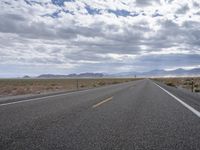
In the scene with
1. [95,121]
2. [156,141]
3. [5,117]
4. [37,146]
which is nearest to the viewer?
[37,146]

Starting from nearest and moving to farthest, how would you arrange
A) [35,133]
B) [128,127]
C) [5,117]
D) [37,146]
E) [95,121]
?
[37,146] < [35,133] < [128,127] < [95,121] < [5,117]

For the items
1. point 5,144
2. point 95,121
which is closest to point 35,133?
point 5,144

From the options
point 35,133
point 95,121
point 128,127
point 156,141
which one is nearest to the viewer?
point 156,141

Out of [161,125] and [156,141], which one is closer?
[156,141]

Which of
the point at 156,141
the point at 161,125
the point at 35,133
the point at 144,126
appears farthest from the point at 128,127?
the point at 35,133

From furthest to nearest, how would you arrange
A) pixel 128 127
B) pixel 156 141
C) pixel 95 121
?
pixel 95 121 → pixel 128 127 → pixel 156 141

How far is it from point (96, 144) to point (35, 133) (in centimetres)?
157

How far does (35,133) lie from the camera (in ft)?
21.0

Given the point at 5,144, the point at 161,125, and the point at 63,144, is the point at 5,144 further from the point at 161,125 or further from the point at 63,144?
the point at 161,125

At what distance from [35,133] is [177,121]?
12.8 ft

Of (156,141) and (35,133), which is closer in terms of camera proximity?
(156,141)

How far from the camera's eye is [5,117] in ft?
28.9

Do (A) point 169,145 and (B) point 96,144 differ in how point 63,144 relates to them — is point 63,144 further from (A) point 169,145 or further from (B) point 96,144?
(A) point 169,145

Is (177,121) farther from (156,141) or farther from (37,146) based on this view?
(37,146)
